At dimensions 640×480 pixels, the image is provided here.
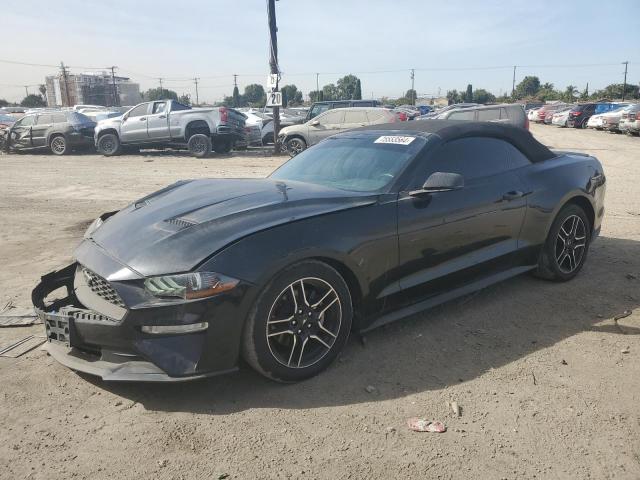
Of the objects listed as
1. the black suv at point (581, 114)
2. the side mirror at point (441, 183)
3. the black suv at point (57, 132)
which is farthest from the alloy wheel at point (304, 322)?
the black suv at point (581, 114)

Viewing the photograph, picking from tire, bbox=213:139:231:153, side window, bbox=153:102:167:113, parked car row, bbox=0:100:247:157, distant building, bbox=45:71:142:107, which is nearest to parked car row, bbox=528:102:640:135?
parked car row, bbox=0:100:247:157

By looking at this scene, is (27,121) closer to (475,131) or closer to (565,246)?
(475,131)

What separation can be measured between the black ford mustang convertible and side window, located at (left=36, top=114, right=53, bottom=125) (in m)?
18.2

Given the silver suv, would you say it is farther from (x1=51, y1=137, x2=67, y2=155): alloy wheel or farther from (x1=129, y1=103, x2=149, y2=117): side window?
(x1=51, y1=137, x2=67, y2=155): alloy wheel

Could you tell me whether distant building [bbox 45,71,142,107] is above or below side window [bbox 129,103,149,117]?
above

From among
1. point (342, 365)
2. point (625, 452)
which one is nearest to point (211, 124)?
point (342, 365)

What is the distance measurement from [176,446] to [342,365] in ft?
3.92

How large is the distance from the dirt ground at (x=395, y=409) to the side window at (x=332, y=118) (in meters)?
13.0

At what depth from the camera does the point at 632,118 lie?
2436cm

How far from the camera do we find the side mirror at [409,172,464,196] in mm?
3649

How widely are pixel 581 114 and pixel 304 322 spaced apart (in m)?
33.6

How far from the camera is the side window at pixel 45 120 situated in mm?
19750

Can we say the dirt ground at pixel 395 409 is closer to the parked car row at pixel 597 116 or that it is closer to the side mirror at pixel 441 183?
the side mirror at pixel 441 183

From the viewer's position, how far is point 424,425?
111 inches
